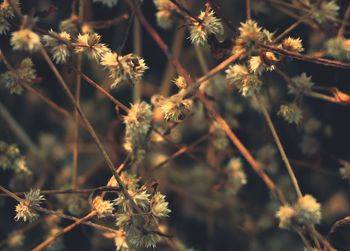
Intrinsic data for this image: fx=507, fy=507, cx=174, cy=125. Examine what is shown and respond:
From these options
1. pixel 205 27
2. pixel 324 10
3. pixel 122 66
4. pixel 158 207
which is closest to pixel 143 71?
pixel 122 66

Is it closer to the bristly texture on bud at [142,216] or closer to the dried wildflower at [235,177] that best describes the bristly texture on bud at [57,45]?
the bristly texture on bud at [142,216]

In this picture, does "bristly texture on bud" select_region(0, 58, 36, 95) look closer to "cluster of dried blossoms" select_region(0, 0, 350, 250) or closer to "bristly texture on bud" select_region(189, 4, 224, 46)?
"cluster of dried blossoms" select_region(0, 0, 350, 250)

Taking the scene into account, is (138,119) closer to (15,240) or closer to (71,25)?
(71,25)

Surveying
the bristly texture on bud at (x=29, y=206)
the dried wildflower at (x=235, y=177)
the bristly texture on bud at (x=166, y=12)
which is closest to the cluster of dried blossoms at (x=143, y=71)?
the bristly texture on bud at (x=29, y=206)

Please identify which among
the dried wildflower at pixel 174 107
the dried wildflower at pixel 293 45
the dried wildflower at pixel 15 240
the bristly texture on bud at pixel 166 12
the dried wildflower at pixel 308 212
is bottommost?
the dried wildflower at pixel 308 212

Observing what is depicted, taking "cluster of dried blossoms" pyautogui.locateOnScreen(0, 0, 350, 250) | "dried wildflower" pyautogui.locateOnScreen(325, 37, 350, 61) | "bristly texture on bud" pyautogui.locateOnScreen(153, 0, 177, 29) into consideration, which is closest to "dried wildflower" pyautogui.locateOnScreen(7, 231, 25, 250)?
"cluster of dried blossoms" pyautogui.locateOnScreen(0, 0, 350, 250)
